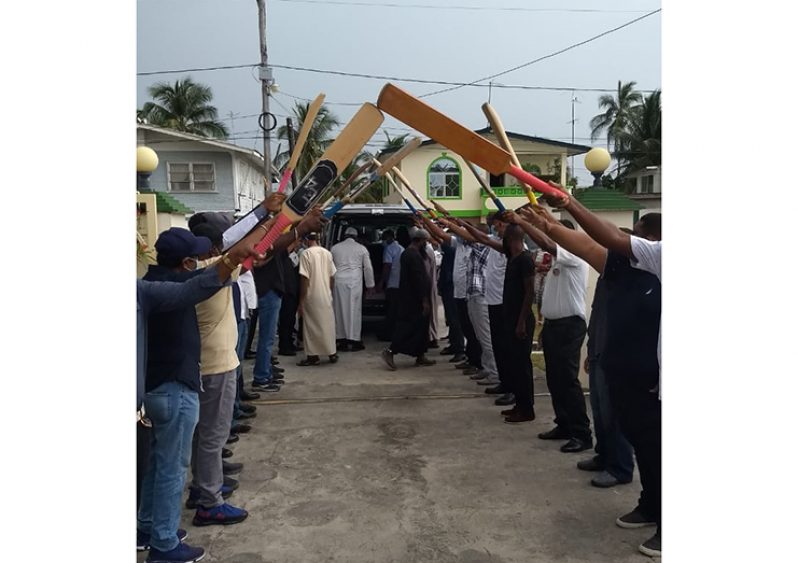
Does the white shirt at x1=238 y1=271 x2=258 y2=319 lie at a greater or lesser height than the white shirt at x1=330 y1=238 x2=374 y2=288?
lesser

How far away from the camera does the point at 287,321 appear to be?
8859 mm

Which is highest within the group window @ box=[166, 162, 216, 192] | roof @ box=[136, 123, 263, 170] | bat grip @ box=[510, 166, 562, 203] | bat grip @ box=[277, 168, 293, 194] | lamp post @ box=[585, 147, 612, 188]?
roof @ box=[136, 123, 263, 170]

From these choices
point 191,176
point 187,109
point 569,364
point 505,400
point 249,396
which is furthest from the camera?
point 187,109

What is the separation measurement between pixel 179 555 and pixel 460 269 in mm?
5080

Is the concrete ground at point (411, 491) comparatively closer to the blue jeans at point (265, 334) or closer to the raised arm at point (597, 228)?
the blue jeans at point (265, 334)

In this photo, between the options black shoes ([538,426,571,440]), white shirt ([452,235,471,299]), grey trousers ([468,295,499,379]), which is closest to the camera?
black shoes ([538,426,571,440])

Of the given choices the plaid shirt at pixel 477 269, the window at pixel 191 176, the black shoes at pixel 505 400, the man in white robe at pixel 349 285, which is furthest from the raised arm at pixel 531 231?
the window at pixel 191 176

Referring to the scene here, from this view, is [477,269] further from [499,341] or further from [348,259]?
[348,259]

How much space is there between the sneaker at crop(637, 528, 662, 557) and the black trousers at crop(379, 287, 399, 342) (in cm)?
655

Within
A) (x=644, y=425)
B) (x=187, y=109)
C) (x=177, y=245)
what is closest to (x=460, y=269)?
(x=644, y=425)

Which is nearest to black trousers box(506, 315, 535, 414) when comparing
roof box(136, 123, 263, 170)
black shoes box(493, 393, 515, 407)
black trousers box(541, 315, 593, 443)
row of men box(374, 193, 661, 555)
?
row of men box(374, 193, 661, 555)

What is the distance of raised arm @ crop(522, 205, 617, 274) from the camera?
10.5ft

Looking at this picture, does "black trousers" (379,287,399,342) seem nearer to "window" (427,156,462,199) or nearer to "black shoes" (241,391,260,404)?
"black shoes" (241,391,260,404)

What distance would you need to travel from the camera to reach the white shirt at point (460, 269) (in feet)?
24.7
